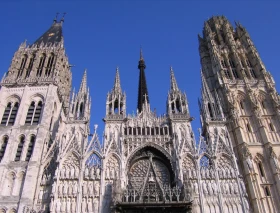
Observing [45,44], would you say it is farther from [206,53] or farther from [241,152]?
[241,152]

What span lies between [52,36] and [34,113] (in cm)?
1440

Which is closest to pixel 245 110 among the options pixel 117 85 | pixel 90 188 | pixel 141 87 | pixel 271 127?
pixel 271 127

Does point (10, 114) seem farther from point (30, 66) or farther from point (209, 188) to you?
point (209, 188)

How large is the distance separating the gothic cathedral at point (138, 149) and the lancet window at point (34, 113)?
0.32ft

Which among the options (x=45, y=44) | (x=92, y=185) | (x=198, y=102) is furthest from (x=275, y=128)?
(x=45, y=44)

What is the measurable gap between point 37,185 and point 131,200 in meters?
8.11

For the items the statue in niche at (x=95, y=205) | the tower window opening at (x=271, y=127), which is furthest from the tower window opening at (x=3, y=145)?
the tower window opening at (x=271, y=127)

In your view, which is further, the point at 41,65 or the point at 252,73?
the point at 252,73

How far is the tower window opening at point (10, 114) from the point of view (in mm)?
29072

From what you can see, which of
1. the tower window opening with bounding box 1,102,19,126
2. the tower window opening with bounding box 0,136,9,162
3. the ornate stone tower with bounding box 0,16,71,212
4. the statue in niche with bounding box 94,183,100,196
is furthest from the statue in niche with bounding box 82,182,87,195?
the tower window opening with bounding box 1,102,19,126

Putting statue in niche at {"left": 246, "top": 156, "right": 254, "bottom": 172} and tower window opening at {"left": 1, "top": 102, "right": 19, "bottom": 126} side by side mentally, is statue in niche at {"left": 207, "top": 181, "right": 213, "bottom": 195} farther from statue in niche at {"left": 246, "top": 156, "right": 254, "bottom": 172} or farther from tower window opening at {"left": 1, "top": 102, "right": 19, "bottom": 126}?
tower window opening at {"left": 1, "top": 102, "right": 19, "bottom": 126}

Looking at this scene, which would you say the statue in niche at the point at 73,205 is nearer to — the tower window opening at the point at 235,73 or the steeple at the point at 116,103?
the steeple at the point at 116,103

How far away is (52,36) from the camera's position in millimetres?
39969

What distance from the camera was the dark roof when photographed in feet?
127
